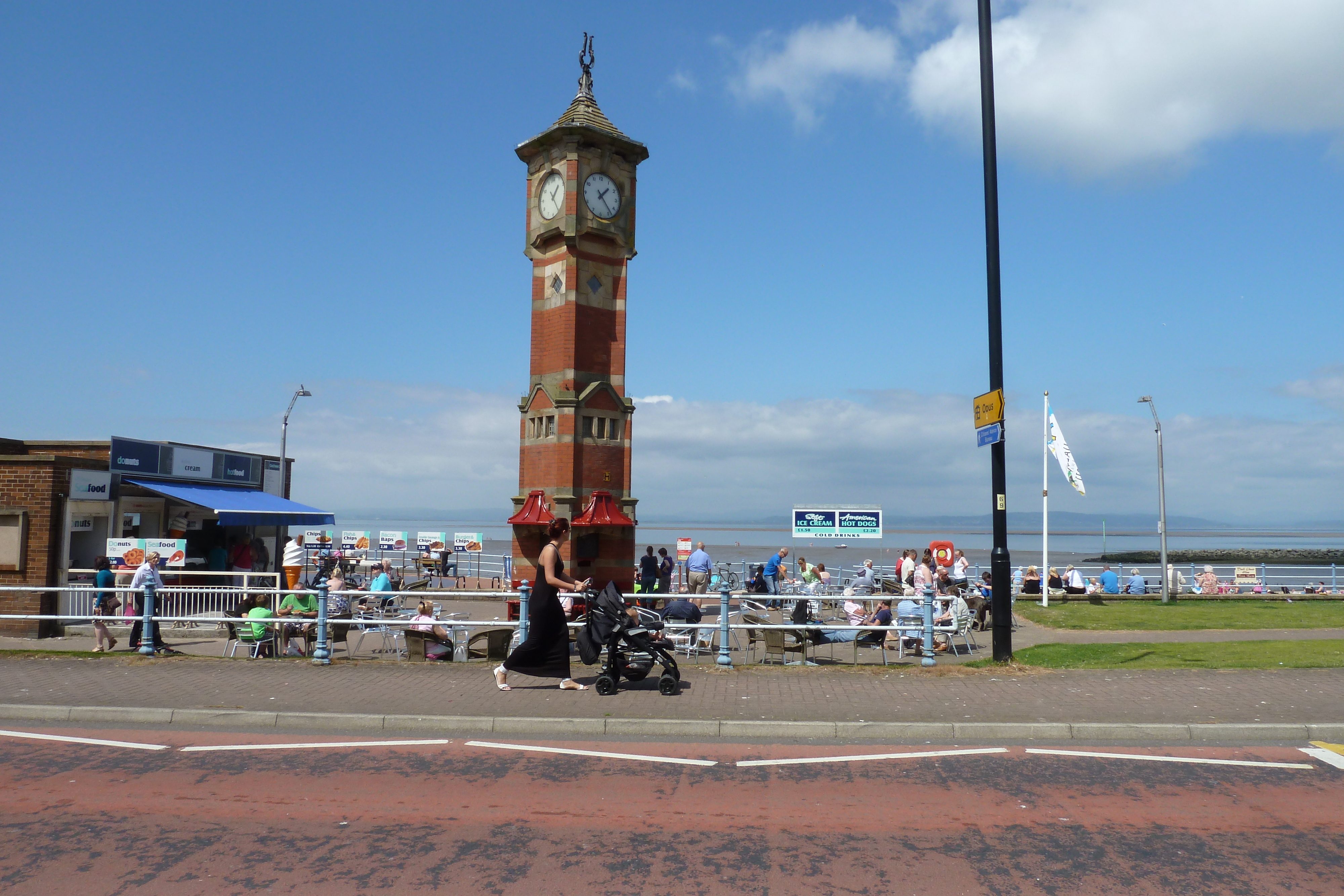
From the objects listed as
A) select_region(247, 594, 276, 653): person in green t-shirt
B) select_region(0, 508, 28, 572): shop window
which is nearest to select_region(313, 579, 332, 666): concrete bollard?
select_region(247, 594, 276, 653): person in green t-shirt

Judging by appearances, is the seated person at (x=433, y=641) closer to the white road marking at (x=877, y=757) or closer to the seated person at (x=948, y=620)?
the white road marking at (x=877, y=757)

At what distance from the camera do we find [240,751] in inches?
307

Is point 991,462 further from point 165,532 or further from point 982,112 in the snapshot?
point 165,532

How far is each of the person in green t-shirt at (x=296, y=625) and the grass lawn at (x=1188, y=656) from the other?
10.4 meters

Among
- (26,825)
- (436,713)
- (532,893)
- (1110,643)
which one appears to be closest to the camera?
(532,893)

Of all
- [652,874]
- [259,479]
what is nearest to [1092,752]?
[652,874]

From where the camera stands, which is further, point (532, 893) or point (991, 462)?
point (991, 462)

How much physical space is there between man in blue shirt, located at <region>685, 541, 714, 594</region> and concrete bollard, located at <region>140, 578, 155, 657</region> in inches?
447

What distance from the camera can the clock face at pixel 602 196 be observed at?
66.8 ft

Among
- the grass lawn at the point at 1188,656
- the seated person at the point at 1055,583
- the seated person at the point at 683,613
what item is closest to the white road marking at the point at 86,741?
the seated person at the point at 683,613

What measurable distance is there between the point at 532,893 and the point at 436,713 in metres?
4.60

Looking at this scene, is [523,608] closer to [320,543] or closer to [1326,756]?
[1326,756]

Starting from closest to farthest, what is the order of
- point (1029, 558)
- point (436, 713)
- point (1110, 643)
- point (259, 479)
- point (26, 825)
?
point (26, 825), point (436, 713), point (1110, 643), point (259, 479), point (1029, 558)

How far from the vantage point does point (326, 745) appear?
8.05 m
